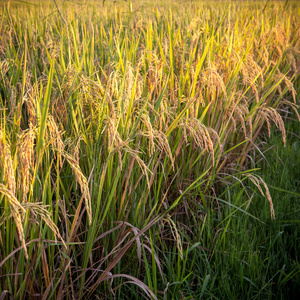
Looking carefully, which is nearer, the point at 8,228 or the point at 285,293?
the point at 8,228

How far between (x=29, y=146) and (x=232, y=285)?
3.56 ft

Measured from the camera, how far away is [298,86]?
3.39 m

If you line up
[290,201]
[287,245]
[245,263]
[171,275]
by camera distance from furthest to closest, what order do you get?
1. [290,201]
2. [287,245]
3. [245,263]
4. [171,275]

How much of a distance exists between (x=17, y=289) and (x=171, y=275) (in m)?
0.63

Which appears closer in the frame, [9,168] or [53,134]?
[9,168]

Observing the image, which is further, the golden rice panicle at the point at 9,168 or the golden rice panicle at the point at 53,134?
the golden rice panicle at the point at 53,134

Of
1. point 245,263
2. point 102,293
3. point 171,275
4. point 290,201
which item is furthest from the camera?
point 290,201

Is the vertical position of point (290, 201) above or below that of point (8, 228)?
below

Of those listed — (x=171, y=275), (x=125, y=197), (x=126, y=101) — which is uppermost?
(x=126, y=101)

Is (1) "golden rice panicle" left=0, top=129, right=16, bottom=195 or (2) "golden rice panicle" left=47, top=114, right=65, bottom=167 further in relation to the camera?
(2) "golden rice panicle" left=47, top=114, right=65, bottom=167

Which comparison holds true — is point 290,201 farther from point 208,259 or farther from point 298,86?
point 298,86

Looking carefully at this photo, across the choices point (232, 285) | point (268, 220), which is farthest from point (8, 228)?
point (268, 220)

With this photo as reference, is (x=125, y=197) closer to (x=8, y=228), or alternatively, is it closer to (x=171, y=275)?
(x=171, y=275)

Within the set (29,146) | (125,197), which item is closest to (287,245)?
(125,197)
